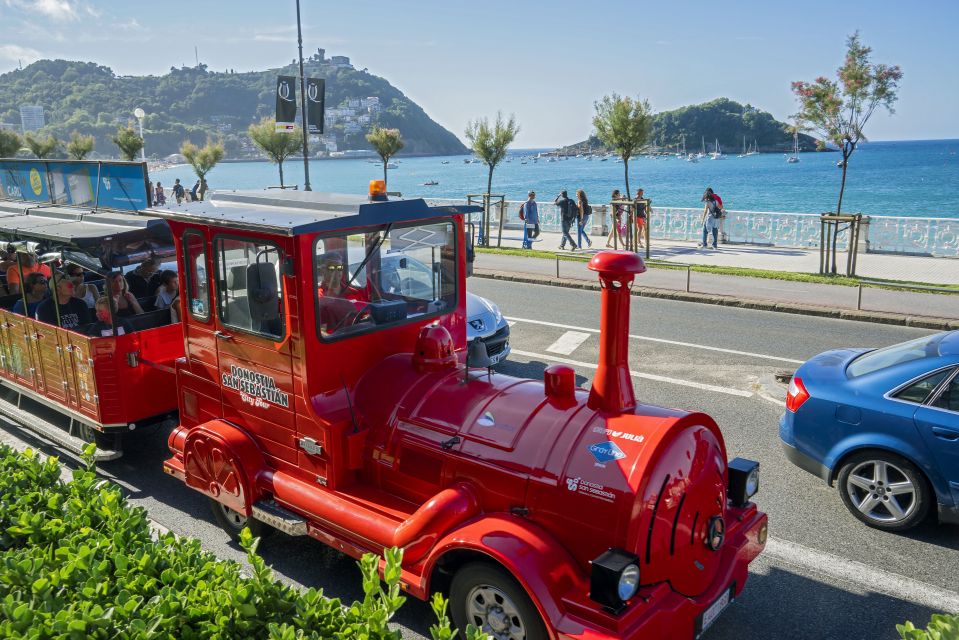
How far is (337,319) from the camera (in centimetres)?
543

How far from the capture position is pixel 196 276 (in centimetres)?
604

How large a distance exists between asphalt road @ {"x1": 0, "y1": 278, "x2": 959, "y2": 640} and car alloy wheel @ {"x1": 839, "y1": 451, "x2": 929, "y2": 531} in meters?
0.14

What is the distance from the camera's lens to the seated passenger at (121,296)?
24.5 feet

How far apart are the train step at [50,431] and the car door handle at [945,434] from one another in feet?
23.8

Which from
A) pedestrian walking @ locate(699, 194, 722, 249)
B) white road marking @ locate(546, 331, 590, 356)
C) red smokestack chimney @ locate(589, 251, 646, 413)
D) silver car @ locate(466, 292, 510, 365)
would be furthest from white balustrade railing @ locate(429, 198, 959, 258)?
red smokestack chimney @ locate(589, 251, 646, 413)

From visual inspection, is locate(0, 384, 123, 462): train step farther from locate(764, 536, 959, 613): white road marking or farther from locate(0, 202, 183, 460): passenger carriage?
locate(764, 536, 959, 613): white road marking

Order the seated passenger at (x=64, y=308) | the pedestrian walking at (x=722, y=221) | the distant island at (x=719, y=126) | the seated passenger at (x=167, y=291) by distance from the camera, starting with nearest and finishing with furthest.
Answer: the seated passenger at (x=64, y=308)
the seated passenger at (x=167, y=291)
the pedestrian walking at (x=722, y=221)
the distant island at (x=719, y=126)

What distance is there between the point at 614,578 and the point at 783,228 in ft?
69.0

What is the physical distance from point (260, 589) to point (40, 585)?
834mm

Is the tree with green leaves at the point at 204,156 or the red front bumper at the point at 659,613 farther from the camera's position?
the tree with green leaves at the point at 204,156

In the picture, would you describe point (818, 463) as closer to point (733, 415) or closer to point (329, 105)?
point (733, 415)

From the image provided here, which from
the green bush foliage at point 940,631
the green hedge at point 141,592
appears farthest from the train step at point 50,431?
the green bush foliage at point 940,631

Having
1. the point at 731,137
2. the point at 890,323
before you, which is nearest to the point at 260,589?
the point at 890,323

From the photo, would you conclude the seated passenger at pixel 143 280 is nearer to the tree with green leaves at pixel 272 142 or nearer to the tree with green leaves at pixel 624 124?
the tree with green leaves at pixel 624 124
